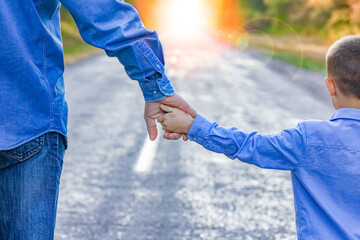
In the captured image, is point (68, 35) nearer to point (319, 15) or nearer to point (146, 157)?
point (319, 15)

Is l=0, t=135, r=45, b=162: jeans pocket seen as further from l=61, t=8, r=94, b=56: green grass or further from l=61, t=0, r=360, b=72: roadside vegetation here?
l=61, t=8, r=94, b=56: green grass

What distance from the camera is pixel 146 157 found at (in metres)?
5.90

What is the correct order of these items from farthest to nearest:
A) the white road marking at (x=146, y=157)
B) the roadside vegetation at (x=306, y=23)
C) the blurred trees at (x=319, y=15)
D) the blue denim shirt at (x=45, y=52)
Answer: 1. the blurred trees at (x=319, y=15)
2. the roadside vegetation at (x=306, y=23)
3. the white road marking at (x=146, y=157)
4. the blue denim shirt at (x=45, y=52)

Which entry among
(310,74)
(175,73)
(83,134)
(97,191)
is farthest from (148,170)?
(310,74)

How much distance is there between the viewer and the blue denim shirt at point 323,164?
1961mm

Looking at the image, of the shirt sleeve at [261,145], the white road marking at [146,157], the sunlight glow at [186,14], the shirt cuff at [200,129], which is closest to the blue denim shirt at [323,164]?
the shirt sleeve at [261,145]

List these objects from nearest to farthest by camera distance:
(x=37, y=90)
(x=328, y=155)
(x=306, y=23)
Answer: (x=37, y=90)
(x=328, y=155)
(x=306, y=23)

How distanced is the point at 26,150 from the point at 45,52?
39cm

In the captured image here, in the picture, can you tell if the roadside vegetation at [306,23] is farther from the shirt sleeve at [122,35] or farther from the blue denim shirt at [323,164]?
the shirt sleeve at [122,35]

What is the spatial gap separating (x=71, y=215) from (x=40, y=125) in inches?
95.8

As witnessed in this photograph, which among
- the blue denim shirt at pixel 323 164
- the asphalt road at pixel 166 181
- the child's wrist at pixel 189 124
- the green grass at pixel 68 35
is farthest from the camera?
the green grass at pixel 68 35

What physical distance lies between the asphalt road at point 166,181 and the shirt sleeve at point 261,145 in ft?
5.79

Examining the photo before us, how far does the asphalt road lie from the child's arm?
1746 millimetres

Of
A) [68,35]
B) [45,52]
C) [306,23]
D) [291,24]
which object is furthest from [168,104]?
[291,24]
